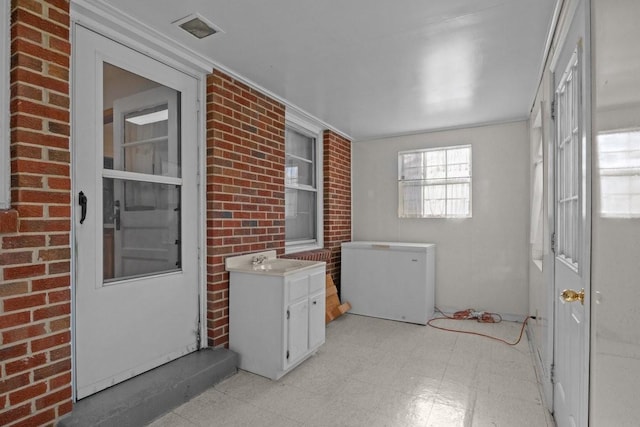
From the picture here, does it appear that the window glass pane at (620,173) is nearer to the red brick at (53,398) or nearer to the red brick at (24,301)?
the red brick at (24,301)

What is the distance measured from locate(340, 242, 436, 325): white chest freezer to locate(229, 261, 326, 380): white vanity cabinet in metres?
1.55

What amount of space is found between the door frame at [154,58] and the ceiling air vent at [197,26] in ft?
0.70

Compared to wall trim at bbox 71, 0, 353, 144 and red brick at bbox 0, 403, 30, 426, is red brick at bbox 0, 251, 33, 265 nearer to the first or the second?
red brick at bbox 0, 403, 30, 426

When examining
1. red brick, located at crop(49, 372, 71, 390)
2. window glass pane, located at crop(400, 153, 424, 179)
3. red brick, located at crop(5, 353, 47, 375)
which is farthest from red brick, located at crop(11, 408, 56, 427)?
window glass pane, located at crop(400, 153, 424, 179)

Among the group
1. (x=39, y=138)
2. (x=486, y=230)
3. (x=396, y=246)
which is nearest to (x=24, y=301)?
(x=39, y=138)

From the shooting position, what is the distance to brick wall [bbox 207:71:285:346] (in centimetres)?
280

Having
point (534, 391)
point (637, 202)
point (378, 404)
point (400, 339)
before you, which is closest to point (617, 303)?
point (637, 202)

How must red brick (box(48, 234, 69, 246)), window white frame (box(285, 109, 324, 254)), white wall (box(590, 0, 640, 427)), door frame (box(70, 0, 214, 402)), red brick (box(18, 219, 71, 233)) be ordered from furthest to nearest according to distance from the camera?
window white frame (box(285, 109, 324, 254)), door frame (box(70, 0, 214, 402)), red brick (box(48, 234, 69, 246)), red brick (box(18, 219, 71, 233)), white wall (box(590, 0, 640, 427))

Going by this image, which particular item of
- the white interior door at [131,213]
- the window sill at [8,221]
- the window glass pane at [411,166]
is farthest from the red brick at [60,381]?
the window glass pane at [411,166]

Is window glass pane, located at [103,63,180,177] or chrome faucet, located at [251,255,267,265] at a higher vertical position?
window glass pane, located at [103,63,180,177]

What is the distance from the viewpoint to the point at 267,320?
8.80ft

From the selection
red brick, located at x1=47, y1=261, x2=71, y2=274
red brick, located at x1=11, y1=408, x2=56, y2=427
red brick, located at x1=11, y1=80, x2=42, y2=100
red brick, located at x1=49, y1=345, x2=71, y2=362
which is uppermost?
red brick, located at x1=11, y1=80, x2=42, y2=100

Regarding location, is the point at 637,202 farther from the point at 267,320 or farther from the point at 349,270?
the point at 349,270

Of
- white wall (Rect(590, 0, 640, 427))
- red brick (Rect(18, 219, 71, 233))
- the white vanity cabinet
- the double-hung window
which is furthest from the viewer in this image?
the double-hung window
